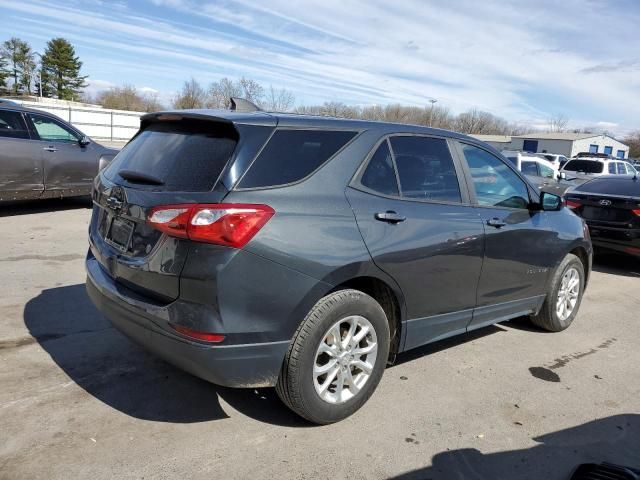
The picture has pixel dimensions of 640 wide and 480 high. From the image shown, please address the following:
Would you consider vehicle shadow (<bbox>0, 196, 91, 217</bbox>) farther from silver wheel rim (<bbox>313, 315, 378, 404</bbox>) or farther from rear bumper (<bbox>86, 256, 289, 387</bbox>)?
silver wheel rim (<bbox>313, 315, 378, 404</bbox>)

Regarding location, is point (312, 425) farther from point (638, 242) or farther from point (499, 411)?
point (638, 242)

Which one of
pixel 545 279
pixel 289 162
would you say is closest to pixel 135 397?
pixel 289 162

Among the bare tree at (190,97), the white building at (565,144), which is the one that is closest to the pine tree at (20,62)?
the bare tree at (190,97)

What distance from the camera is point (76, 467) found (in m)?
2.77

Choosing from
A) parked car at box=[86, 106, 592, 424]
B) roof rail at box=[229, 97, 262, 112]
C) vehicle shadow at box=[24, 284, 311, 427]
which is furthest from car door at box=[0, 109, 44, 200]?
roof rail at box=[229, 97, 262, 112]

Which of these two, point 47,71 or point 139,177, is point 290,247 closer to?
point 139,177

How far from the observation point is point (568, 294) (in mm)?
5375

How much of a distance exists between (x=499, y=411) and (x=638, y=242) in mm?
5501

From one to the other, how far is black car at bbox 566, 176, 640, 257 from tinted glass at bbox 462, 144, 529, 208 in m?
4.11

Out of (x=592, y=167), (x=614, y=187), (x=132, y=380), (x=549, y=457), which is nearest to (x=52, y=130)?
(x=132, y=380)

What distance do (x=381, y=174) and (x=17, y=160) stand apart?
748 cm

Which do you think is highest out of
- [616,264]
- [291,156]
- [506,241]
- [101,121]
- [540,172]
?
[101,121]

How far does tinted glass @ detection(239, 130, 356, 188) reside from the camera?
295 centimetres

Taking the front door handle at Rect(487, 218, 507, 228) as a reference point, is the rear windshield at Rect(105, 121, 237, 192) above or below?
above
